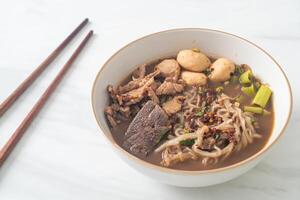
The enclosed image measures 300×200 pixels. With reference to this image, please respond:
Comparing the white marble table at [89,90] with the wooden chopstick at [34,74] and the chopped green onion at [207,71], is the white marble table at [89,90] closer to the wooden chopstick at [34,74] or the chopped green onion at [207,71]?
the wooden chopstick at [34,74]

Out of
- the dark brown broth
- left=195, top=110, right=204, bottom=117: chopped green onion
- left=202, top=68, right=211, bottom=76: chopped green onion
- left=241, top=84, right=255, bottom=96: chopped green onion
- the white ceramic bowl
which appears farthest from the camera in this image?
left=202, top=68, right=211, bottom=76: chopped green onion

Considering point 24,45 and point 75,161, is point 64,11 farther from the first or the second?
point 75,161

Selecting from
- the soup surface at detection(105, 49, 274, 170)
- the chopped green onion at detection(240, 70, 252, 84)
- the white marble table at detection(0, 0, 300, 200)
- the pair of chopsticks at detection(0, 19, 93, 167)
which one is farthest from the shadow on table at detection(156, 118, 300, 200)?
the pair of chopsticks at detection(0, 19, 93, 167)

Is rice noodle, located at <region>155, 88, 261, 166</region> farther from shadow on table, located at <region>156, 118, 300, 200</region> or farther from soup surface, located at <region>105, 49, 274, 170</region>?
shadow on table, located at <region>156, 118, 300, 200</region>

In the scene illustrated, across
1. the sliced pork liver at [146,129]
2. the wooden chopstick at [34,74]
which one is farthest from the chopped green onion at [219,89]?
the wooden chopstick at [34,74]

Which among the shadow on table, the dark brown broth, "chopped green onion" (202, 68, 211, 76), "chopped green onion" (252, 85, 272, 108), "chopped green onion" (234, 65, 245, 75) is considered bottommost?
the shadow on table

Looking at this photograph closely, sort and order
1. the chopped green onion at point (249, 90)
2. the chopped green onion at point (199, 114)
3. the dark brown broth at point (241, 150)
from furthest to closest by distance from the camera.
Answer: the chopped green onion at point (249, 90)
the chopped green onion at point (199, 114)
the dark brown broth at point (241, 150)
